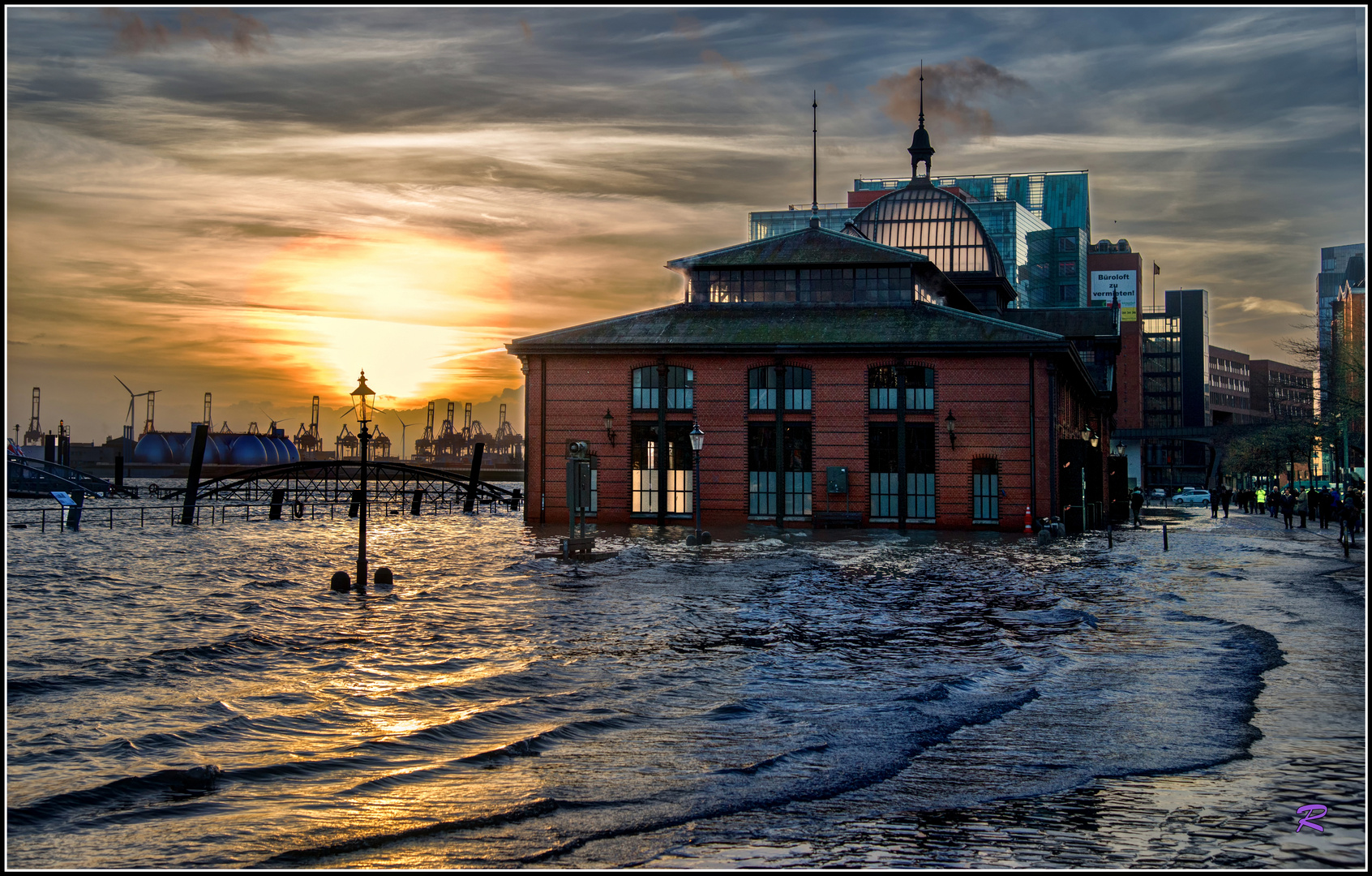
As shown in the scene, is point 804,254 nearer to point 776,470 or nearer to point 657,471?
point 776,470

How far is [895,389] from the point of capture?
48188 mm

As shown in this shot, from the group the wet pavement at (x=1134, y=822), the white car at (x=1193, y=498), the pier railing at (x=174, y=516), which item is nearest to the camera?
the wet pavement at (x=1134, y=822)

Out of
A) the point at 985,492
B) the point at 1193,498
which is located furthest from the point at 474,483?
the point at 1193,498

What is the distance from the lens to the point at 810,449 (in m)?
48.9

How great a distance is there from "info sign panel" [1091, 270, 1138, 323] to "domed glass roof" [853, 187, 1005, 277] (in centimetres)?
13079

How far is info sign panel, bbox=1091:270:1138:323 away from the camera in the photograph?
196 meters

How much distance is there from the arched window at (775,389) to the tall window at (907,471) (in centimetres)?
332

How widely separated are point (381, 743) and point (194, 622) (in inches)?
484

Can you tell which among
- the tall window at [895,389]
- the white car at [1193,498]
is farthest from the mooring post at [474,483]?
the white car at [1193,498]

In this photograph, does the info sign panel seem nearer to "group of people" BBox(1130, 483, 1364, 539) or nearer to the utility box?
"group of people" BBox(1130, 483, 1364, 539)

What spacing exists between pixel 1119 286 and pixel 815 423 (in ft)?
548

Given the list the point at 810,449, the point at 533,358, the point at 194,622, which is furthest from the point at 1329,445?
the point at 194,622

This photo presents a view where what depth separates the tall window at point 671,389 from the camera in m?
49.8

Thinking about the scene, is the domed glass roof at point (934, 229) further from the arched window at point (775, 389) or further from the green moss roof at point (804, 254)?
the arched window at point (775, 389)
